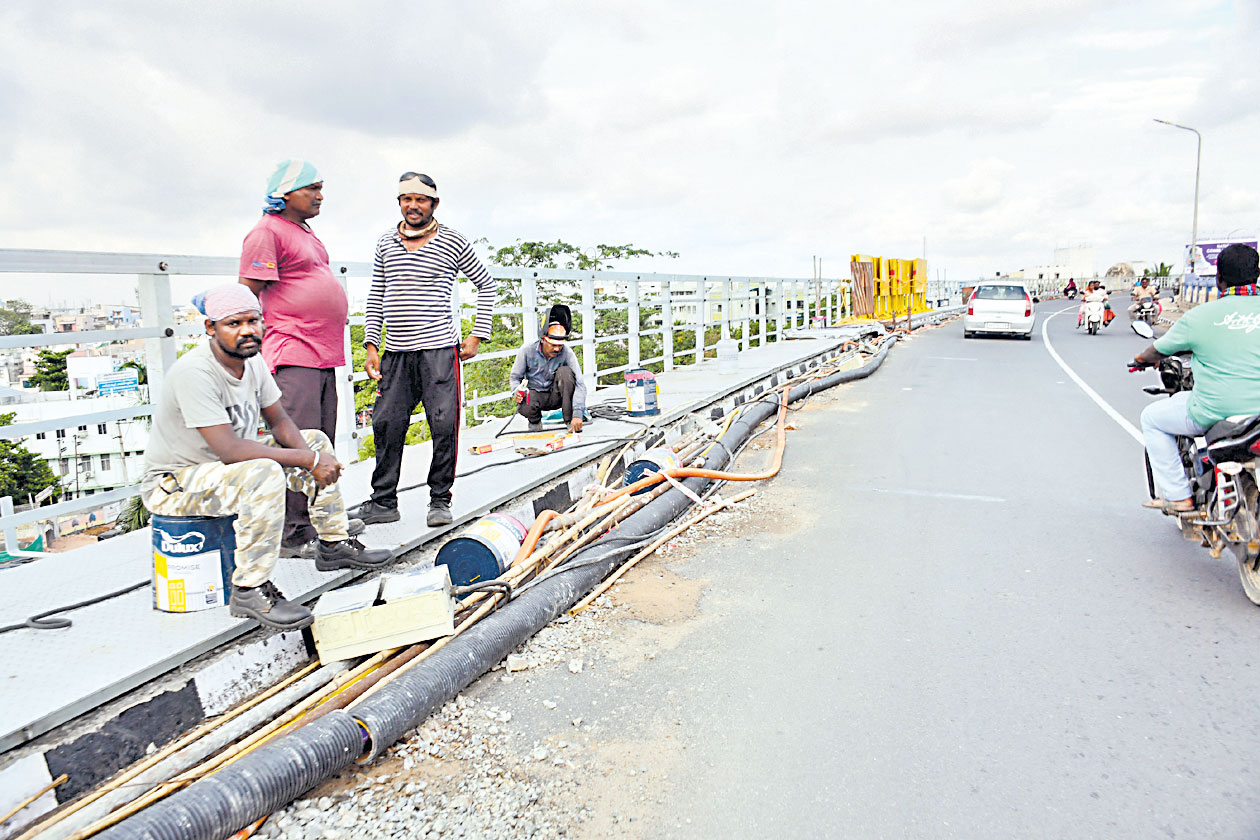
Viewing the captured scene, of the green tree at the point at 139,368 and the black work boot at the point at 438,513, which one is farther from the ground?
the green tree at the point at 139,368

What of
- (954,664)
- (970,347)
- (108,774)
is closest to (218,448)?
(108,774)

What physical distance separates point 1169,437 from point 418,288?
426 cm

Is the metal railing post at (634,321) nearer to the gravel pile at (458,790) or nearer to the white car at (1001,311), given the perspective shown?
the gravel pile at (458,790)

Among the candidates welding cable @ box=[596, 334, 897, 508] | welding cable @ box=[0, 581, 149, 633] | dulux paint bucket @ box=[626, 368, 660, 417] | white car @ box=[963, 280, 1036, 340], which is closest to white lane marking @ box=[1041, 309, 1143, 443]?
welding cable @ box=[596, 334, 897, 508]

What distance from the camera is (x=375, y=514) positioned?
492 centimetres

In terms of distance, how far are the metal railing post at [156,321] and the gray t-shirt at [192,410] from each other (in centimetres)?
129

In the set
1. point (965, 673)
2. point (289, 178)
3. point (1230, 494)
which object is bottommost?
point (965, 673)

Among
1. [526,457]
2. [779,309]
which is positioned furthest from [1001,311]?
[526,457]

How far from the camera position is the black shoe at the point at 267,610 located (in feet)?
11.0

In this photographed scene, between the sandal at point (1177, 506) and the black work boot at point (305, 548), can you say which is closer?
the black work boot at point (305, 548)

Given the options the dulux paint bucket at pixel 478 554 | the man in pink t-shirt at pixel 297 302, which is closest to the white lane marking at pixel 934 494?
the dulux paint bucket at pixel 478 554

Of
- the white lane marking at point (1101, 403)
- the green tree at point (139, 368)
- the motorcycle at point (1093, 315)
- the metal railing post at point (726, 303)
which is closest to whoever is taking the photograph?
the green tree at point (139, 368)

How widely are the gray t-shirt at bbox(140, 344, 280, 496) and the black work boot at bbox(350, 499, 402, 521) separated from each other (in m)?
1.33

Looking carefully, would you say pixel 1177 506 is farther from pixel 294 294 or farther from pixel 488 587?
pixel 294 294
